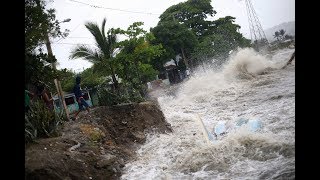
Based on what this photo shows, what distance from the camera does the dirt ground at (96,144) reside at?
20.6ft

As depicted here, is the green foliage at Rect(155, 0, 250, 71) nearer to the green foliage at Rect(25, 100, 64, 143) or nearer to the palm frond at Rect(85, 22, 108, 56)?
the palm frond at Rect(85, 22, 108, 56)

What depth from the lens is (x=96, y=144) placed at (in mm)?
8711

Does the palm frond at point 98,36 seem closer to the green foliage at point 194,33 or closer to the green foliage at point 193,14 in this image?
the green foliage at point 194,33

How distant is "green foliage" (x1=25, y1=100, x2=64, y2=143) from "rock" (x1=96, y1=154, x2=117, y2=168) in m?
1.74

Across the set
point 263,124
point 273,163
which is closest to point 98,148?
point 273,163

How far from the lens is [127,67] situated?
1587cm

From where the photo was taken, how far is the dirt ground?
627 cm

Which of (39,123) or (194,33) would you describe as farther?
(194,33)

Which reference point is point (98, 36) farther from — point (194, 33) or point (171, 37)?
point (194, 33)

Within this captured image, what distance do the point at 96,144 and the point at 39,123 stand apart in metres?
1.81

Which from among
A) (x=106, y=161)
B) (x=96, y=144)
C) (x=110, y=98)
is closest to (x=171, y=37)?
(x=110, y=98)

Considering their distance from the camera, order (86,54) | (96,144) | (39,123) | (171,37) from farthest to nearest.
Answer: (171,37), (86,54), (96,144), (39,123)

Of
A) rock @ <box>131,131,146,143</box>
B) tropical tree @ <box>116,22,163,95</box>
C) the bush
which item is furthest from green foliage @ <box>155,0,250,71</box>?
rock @ <box>131,131,146,143</box>
